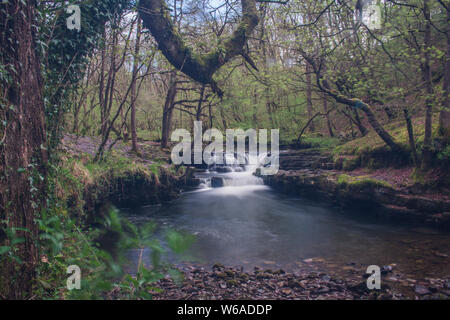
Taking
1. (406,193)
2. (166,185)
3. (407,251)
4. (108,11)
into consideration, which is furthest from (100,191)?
(406,193)

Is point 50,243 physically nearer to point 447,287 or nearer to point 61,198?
point 61,198

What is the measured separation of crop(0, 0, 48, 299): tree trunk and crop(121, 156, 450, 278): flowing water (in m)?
1.94

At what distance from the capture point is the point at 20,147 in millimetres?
2877

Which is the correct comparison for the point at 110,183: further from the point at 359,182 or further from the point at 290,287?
the point at 359,182

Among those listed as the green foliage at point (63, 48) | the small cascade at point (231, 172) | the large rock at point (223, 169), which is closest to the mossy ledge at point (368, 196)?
the small cascade at point (231, 172)

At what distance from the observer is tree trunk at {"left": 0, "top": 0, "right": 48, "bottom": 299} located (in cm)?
267

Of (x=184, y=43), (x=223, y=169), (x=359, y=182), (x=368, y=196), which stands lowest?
(x=368, y=196)

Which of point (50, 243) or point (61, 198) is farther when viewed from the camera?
point (61, 198)

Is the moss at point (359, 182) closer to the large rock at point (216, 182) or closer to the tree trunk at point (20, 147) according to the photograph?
the large rock at point (216, 182)

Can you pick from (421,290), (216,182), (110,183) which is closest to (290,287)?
(421,290)

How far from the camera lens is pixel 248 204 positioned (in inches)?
452

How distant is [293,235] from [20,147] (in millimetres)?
6476
